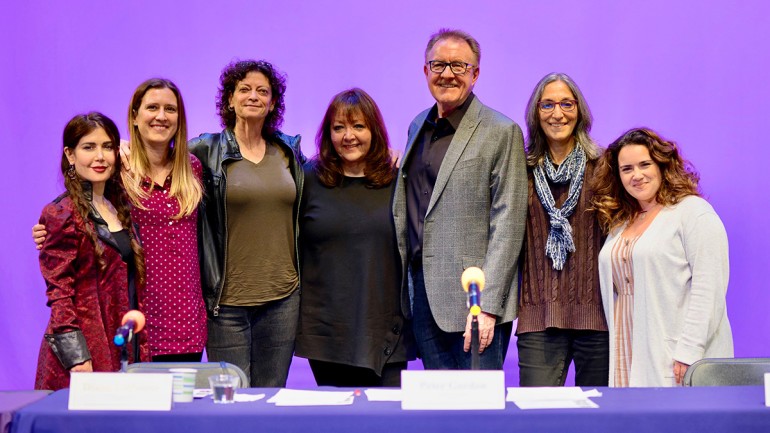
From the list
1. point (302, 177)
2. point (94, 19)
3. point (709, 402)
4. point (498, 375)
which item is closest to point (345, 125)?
point (302, 177)

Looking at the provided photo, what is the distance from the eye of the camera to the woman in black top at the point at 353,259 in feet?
10.8

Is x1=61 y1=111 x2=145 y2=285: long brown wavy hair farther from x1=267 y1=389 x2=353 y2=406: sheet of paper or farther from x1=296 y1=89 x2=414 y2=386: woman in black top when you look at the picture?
x1=267 y1=389 x2=353 y2=406: sheet of paper

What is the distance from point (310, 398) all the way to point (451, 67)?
152cm

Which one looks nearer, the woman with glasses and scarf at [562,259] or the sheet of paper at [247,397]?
the sheet of paper at [247,397]

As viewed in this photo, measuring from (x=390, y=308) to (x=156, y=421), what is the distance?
1432 millimetres

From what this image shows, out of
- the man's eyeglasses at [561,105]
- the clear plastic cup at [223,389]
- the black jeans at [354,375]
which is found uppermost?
the man's eyeglasses at [561,105]

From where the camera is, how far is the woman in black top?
329 cm

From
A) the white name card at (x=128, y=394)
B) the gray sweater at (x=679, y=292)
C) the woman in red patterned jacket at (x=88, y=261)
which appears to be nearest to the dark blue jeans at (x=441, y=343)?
the gray sweater at (x=679, y=292)

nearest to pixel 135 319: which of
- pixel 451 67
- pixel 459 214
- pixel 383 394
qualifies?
pixel 383 394

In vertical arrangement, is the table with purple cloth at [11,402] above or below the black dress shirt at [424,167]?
below

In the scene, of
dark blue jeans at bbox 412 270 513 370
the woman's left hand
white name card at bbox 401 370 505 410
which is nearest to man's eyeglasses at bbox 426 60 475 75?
dark blue jeans at bbox 412 270 513 370

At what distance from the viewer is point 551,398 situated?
2.17 meters

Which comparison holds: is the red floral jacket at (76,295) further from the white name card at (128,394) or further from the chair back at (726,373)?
the chair back at (726,373)

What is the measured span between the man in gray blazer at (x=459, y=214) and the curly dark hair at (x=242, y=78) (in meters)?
0.60
